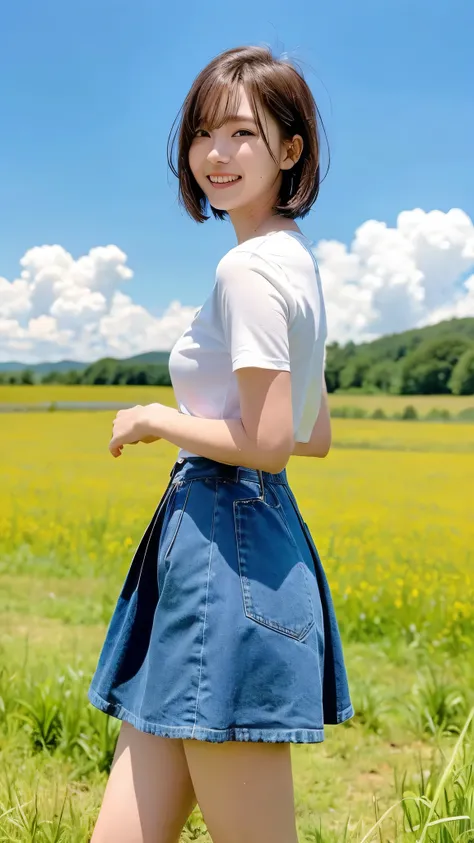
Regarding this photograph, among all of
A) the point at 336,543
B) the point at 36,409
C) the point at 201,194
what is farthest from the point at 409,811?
the point at 36,409

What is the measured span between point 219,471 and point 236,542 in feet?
0.40

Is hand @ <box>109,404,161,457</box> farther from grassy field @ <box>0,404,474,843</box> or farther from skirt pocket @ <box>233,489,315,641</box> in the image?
grassy field @ <box>0,404,474,843</box>

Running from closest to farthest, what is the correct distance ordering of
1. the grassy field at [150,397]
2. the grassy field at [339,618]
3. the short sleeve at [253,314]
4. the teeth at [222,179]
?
1. the short sleeve at [253,314]
2. the teeth at [222,179]
3. the grassy field at [339,618]
4. the grassy field at [150,397]

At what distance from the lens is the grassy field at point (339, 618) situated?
7.52 feet

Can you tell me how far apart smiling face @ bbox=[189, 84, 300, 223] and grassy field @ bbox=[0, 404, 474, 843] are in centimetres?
116

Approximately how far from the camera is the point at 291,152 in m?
1.49

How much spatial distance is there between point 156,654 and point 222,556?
194 millimetres

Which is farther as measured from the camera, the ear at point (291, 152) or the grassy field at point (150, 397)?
the grassy field at point (150, 397)

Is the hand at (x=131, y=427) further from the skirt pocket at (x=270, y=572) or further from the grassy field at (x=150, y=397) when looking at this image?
the grassy field at (x=150, y=397)

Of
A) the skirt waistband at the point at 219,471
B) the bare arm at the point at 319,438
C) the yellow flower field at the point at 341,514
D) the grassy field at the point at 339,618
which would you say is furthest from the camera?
the yellow flower field at the point at 341,514

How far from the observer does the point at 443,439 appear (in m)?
8.46

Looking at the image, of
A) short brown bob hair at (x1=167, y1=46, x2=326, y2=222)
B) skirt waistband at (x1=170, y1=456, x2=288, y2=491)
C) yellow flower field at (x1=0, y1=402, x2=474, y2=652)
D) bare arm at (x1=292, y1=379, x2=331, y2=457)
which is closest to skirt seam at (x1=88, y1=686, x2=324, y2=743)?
skirt waistband at (x1=170, y1=456, x2=288, y2=491)

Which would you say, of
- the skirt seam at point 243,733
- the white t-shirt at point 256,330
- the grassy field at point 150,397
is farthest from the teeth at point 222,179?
the grassy field at point 150,397

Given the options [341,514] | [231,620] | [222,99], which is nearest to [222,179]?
[222,99]
